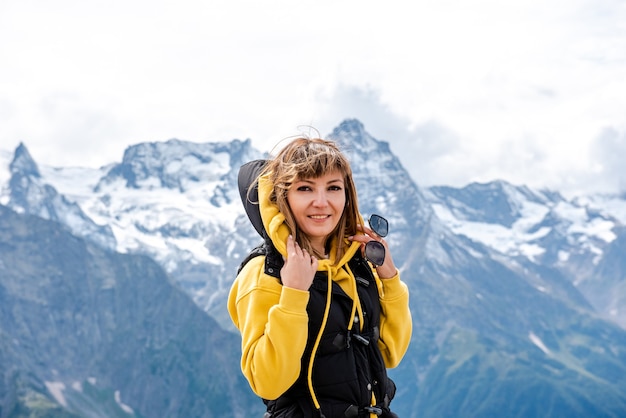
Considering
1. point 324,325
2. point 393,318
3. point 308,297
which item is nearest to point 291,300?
point 308,297

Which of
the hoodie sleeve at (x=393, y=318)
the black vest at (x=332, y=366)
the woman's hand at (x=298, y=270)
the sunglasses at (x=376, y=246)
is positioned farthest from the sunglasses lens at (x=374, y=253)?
the woman's hand at (x=298, y=270)

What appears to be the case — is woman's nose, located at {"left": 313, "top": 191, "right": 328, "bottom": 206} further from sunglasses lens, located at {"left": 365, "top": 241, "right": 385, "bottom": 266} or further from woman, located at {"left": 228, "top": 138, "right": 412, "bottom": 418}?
sunglasses lens, located at {"left": 365, "top": 241, "right": 385, "bottom": 266}

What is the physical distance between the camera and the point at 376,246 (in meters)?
8.49

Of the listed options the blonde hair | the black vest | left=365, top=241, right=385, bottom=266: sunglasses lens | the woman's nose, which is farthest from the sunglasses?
the woman's nose

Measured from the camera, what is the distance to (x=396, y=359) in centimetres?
934

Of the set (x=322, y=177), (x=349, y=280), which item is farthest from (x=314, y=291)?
(x=322, y=177)

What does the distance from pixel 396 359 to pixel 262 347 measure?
1947 mm

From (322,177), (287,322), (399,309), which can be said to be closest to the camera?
(287,322)

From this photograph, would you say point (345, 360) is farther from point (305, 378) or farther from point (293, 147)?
point (293, 147)

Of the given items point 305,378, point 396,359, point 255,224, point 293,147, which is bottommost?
point 305,378

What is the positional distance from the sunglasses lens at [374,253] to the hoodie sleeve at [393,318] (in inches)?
21.1

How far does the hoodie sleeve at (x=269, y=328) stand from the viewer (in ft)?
25.6

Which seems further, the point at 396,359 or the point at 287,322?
the point at 396,359

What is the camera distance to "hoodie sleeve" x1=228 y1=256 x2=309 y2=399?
7809 mm
